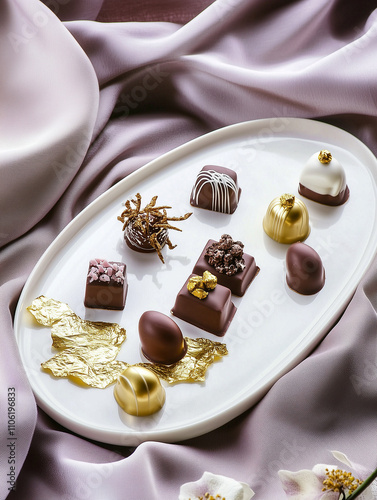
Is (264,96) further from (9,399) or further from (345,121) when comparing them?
(9,399)

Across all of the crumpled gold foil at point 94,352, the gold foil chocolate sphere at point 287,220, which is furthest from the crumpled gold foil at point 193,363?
the gold foil chocolate sphere at point 287,220

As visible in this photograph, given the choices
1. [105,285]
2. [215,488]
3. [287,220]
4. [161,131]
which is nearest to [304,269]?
[287,220]

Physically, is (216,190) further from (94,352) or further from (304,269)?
(94,352)

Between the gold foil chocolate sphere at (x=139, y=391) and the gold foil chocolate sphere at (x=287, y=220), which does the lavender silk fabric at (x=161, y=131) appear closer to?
the gold foil chocolate sphere at (x=139, y=391)

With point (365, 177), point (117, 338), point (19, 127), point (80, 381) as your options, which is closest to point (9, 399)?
point (80, 381)

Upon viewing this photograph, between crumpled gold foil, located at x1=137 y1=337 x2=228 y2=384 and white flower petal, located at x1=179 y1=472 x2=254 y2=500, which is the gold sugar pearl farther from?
white flower petal, located at x1=179 y1=472 x2=254 y2=500

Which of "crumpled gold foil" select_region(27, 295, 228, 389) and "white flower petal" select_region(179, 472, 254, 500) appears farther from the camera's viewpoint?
"crumpled gold foil" select_region(27, 295, 228, 389)

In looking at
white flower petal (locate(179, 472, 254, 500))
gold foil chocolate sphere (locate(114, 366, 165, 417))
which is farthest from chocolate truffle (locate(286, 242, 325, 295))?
white flower petal (locate(179, 472, 254, 500))

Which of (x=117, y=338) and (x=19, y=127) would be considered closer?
(x=117, y=338)
